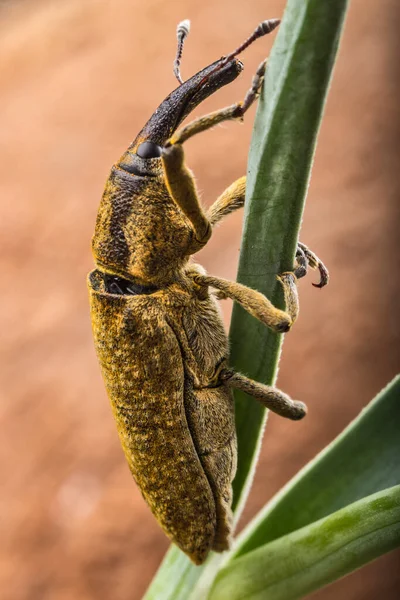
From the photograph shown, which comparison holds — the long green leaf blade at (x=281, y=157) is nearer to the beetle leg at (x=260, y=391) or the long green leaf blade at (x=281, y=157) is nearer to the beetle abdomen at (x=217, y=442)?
the beetle leg at (x=260, y=391)

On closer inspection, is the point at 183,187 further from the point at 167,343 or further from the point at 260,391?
the point at 260,391

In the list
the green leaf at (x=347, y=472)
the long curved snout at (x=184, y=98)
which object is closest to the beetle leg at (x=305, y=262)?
the green leaf at (x=347, y=472)

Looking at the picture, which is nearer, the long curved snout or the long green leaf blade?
the long green leaf blade

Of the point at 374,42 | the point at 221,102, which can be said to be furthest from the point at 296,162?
the point at 374,42

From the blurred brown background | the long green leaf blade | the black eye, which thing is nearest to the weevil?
the black eye

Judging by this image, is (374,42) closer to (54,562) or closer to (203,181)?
(203,181)

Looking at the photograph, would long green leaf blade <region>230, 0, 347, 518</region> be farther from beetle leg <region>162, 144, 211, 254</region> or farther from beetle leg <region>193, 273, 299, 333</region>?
beetle leg <region>162, 144, 211, 254</region>
